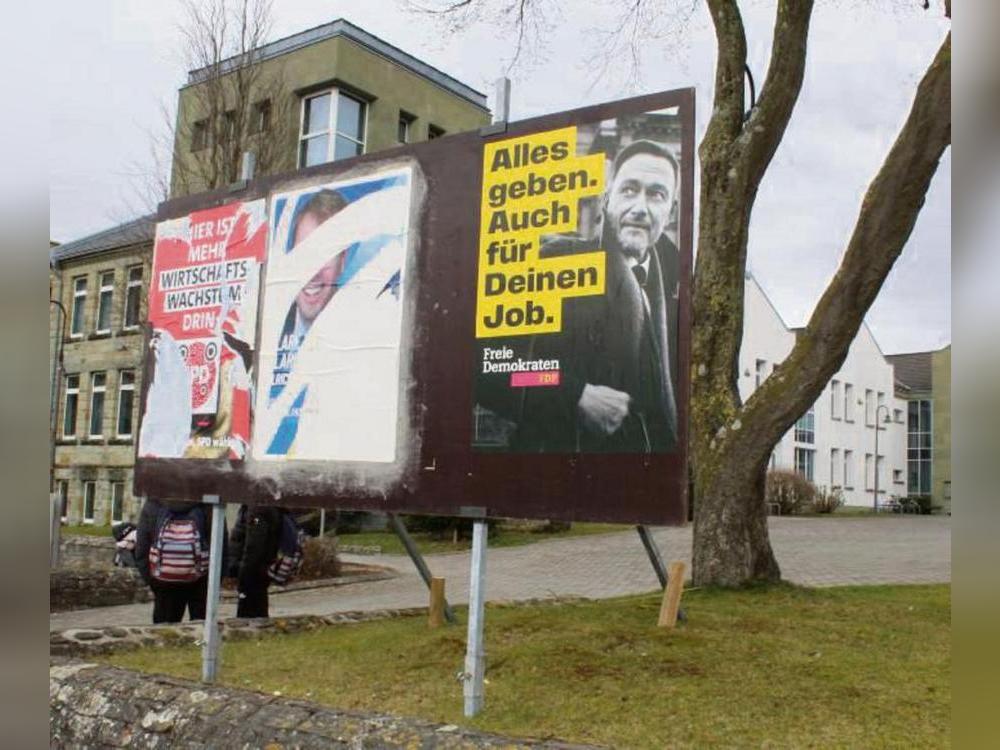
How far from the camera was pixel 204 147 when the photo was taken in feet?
64.6

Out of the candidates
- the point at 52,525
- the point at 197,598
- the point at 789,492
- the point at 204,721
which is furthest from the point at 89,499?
the point at 52,525

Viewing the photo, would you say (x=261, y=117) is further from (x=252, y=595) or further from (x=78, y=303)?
(x=78, y=303)

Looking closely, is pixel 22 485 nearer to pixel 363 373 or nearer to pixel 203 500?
pixel 363 373

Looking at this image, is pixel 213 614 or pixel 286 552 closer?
pixel 213 614

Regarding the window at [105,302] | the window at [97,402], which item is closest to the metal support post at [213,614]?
the window at [97,402]

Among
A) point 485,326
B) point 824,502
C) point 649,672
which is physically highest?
point 485,326

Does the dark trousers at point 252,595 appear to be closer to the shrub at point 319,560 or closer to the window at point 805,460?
the shrub at point 319,560

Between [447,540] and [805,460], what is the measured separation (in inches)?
1189

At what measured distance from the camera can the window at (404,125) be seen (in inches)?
1125

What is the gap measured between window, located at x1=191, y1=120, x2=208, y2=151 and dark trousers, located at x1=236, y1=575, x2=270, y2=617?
45.2 feet

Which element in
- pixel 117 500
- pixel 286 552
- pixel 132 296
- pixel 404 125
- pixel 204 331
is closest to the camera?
pixel 204 331

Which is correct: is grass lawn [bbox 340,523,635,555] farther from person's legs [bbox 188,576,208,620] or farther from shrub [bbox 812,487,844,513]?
person's legs [bbox 188,576,208,620]

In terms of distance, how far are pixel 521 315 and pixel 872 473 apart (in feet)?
183

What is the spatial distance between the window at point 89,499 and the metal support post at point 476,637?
32.2 m
